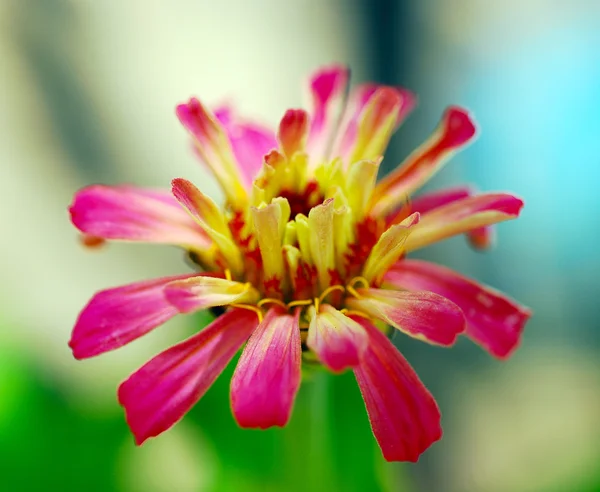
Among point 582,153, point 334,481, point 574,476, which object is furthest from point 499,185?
point 334,481

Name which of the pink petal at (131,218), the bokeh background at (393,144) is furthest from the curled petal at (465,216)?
the bokeh background at (393,144)

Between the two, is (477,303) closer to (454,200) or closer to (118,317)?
(454,200)

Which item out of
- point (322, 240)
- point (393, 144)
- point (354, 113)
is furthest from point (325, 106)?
point (393, 144)

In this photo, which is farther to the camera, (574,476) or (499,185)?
(499,185)

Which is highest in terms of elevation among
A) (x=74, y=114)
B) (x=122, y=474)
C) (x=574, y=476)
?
(x=74, y=114)

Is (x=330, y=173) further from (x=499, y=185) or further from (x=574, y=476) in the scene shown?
(x=499, y=185)

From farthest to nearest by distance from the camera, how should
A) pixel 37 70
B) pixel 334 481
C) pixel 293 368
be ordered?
pixel 37 70 → pixel 334 481 → pixel 293 368

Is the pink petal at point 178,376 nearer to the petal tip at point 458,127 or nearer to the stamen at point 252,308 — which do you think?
the stamen at point 252,308
